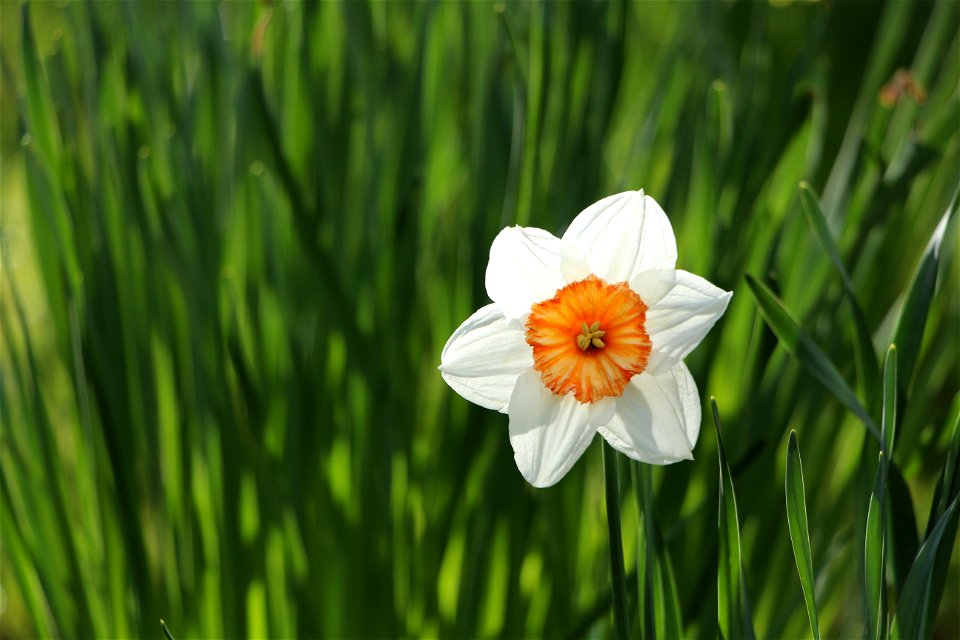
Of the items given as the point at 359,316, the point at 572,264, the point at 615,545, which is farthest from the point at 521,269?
the point at 359,316

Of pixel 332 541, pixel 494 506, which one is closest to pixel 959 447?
pixel 494 506

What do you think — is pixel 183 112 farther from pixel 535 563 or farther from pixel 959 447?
pixel 959 447

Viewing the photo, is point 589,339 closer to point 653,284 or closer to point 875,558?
point 653,284

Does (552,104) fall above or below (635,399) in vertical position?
above

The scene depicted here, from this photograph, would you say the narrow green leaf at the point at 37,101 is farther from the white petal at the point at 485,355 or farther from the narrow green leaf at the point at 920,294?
the narrow green leaf at the point at 920,294

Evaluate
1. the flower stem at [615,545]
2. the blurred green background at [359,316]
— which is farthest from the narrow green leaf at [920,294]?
the flower stem at [615,545]

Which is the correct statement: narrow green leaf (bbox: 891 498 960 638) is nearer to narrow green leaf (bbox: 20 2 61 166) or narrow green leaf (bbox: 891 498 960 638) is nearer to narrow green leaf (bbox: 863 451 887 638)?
narrow green leaf (bbox: 863 451 887 638)
